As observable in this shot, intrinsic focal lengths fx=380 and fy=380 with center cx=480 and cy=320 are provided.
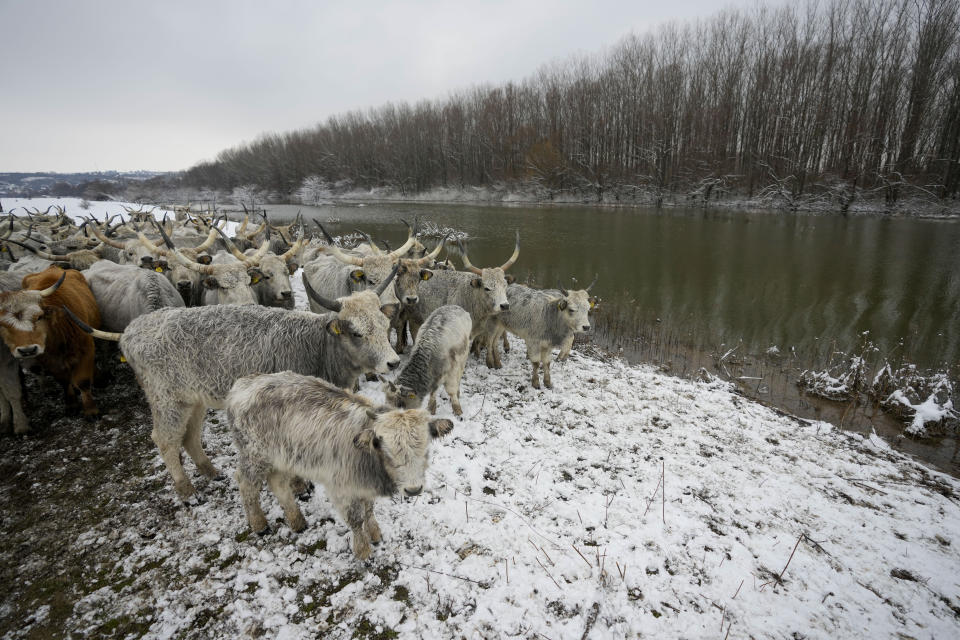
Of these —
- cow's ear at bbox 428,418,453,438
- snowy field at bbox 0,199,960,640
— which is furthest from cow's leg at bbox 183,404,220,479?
cow's ear at bbox 428,418,453,438

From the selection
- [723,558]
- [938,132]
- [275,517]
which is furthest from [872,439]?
[938,132]

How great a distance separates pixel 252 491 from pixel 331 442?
109cm

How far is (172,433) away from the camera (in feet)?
12.4

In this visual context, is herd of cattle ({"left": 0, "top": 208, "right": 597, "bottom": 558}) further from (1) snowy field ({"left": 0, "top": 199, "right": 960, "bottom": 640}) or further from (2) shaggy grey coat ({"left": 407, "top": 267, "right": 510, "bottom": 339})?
(1) snowy field ({"left": 0, "top": 199, "right": 960, "bottom": 640})

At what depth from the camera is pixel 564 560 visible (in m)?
3.32

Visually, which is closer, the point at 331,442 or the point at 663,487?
the point at 331,442

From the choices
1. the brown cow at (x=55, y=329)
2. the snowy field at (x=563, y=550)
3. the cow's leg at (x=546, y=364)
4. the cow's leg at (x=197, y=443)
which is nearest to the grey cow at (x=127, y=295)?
the brown cow at (x=55, y=329)

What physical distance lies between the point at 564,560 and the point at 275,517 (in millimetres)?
2746

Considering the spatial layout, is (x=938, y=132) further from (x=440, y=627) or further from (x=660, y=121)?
(x=440, y=627)

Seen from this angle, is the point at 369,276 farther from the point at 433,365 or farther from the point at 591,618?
the point at 591,618

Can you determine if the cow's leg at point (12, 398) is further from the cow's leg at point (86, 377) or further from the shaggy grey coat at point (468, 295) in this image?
the shaggy grey coat at point (468, 295)

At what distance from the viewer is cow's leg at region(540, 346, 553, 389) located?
6645mm

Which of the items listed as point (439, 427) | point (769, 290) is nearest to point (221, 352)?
point (439, 427)

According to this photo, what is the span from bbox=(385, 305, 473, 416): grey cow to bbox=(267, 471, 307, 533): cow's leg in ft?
4.98
